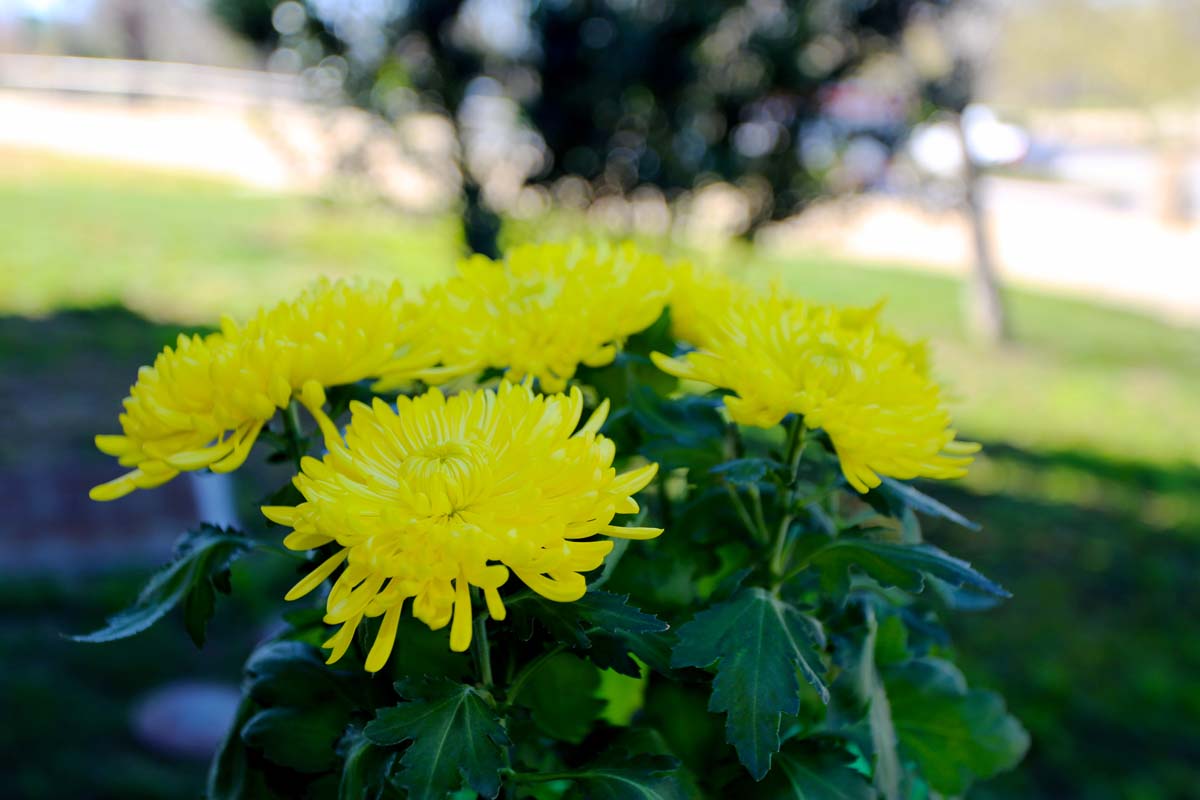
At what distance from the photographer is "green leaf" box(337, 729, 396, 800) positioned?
27.0 inches

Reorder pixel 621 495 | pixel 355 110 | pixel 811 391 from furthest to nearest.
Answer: pixel 355 110 → pixel 811 391 → pixel 621 495

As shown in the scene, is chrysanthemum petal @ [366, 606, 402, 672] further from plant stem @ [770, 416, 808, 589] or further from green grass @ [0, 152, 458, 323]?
green grass @ [0, 152, 458, 323]

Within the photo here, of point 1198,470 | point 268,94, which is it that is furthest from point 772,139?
point 1198,470

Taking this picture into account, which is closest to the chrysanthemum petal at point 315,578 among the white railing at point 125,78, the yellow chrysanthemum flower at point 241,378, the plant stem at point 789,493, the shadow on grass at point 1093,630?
the yellow chrysanthemum flower at point 241,378

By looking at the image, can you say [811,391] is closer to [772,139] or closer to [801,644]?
[801,644]

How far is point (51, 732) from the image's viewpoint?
9.38 feet

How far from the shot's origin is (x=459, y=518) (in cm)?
61

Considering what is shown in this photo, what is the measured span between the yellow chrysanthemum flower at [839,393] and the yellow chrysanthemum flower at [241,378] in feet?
0.67

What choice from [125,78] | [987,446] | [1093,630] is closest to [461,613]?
[1093,630]

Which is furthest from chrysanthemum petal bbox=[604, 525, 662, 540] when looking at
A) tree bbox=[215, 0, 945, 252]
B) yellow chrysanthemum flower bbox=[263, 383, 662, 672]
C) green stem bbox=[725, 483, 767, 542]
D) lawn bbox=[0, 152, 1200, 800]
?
tree bbox=[215, 0, 945, 252]

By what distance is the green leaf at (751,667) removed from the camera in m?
0.67

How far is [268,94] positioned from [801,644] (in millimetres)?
4446

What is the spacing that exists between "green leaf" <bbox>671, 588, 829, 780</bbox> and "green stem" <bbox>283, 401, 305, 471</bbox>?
311mm

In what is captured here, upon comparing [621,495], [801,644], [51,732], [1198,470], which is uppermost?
[621,495]
